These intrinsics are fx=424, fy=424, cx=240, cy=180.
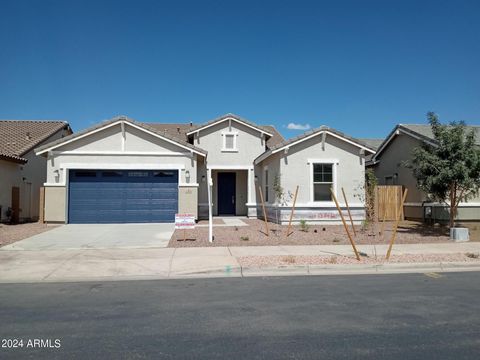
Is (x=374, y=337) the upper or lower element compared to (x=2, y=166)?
lower

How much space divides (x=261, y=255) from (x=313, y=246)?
8.04 ft

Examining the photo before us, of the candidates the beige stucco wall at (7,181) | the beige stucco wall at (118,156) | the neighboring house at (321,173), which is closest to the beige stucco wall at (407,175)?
the neighboring house at (321,173)

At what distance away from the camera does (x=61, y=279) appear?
9086 mm

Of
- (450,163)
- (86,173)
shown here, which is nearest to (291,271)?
(450,163)

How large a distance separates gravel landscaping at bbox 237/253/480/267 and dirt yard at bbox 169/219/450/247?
2590mm

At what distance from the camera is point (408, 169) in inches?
864

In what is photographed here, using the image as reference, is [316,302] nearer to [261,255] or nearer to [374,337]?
[374,337]

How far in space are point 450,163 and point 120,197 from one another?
14.3 metres

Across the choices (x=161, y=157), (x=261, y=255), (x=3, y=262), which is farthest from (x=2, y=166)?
(x=261, y=255)

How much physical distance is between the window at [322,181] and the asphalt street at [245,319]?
10.6 metres

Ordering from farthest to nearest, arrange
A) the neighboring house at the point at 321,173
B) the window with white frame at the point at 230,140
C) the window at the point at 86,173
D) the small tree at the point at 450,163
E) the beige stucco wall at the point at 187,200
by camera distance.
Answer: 1. the window with white frame at the point at 230,140
2. the beige stucco wall at the point at 187,200
3. the window at the point at 86,173
4. the neighboring house at the point at 321,173
5. the small tree at the point at 450,163

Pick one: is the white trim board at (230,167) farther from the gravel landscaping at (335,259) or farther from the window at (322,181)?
the gravel landscaping at (335,259)

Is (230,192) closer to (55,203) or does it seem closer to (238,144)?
(238,144)

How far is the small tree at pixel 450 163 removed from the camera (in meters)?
15.3
